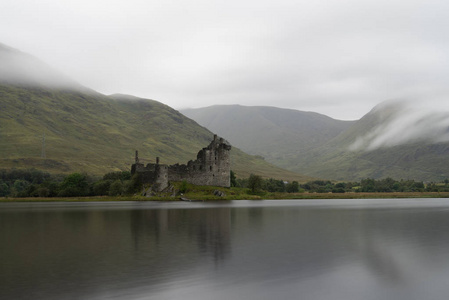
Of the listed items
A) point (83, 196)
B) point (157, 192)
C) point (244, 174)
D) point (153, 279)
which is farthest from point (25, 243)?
point (244, 174)

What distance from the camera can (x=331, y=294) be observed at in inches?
431

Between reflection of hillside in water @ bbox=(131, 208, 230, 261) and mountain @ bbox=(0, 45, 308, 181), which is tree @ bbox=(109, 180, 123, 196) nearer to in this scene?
reflection of hillside in water @ bbox=(131, 208, 230, 261)

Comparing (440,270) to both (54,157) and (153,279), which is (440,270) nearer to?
(153,279)

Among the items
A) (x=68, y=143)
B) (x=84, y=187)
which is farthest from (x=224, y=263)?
(x=68, y=143)

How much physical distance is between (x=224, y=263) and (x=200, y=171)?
48.7 meters

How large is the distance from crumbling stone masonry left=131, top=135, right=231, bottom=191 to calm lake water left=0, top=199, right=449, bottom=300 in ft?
115

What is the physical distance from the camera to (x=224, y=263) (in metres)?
15.0

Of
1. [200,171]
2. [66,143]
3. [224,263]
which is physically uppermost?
[66,143]

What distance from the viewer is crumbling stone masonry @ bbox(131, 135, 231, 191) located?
61156 mm

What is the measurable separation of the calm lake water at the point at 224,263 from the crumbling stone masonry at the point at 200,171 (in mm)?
35012

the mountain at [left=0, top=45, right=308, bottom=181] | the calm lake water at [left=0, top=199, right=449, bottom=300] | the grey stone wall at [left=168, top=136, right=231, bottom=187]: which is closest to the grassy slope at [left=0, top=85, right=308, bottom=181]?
the mountain at [left=0, top=45, right=308, bottom=181]

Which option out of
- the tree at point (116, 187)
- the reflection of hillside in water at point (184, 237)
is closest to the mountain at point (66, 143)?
the tree at point (116, 187)

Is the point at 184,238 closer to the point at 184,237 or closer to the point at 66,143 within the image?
the point at 184,237

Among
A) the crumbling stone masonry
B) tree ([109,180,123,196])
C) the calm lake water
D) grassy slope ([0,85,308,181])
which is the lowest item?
the calm lake water
